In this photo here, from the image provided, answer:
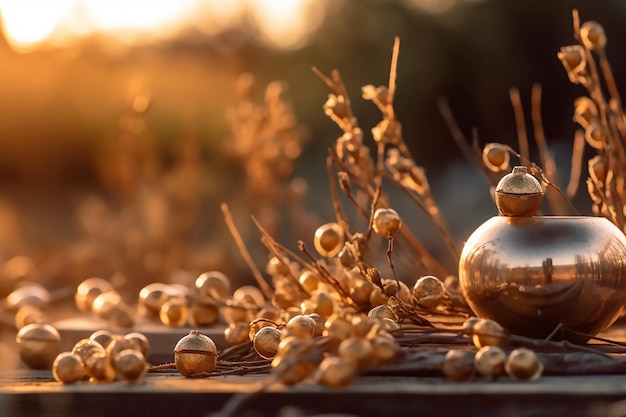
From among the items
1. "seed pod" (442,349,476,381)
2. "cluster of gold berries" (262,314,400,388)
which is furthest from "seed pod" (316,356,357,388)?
"seed pod" (442,349,476,381)

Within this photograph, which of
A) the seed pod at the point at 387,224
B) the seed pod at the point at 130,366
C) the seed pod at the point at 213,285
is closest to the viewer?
the seed pod at the point at 130,366

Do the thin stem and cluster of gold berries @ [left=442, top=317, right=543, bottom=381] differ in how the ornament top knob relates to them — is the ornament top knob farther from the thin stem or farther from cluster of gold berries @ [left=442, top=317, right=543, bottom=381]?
the thin stem

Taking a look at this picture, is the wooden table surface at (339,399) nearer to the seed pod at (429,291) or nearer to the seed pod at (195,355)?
the seed pod at (195,355)

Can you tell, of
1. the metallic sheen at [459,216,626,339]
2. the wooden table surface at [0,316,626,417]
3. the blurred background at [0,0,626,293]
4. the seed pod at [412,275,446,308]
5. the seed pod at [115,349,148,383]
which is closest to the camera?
the wooden table surface at [0,316,626,417]

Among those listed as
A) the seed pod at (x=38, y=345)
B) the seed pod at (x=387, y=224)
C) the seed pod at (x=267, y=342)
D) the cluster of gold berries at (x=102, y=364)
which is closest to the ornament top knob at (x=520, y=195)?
the seed pod at (x=387, y=224)

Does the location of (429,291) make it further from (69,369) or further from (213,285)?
(69,369)

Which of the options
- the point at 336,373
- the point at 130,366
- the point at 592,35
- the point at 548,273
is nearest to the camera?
the point at 336,373

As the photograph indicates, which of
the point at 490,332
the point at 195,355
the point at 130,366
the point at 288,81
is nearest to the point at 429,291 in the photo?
the point at 490,332
